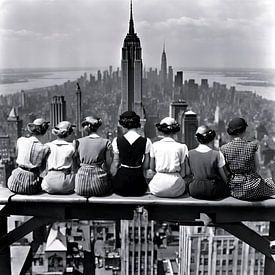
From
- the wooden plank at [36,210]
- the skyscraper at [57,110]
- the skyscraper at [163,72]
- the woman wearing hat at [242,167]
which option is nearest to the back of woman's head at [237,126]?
the woman wearing hat at [242,167]

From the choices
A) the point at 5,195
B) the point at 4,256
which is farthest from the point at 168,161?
the point at 4,256

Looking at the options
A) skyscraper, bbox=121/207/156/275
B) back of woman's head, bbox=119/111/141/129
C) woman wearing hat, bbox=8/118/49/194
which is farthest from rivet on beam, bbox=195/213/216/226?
skyscraper, bbox=121/207/156/275

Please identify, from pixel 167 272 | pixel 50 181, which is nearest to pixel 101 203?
pixel 50 181

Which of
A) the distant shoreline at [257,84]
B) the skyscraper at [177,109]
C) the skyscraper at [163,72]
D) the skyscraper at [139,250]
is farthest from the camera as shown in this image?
the skyscraper at [139,250]

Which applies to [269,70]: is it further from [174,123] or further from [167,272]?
[167,272]

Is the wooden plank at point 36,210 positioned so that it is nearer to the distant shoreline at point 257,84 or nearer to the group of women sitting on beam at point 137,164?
the group of women sitting on beam at point 137,164

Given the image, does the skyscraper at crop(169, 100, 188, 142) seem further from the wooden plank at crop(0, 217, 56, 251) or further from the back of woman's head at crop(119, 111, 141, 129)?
the wooden plank at crop(0, 217, 56, 251)

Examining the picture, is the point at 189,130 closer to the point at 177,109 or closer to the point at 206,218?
the point at 206,218
